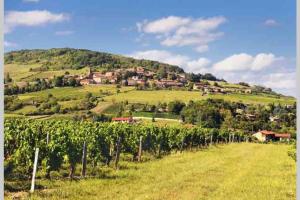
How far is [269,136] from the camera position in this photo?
132 feet

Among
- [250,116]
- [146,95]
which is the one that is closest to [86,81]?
[146,95]

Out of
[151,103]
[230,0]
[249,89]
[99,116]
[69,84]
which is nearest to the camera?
[230,0]

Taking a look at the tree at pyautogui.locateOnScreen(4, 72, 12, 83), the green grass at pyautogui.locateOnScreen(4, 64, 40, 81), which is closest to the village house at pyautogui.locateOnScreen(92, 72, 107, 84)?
the green grass at pyautogui.locateOnScreen(4, 64, 40, 81)

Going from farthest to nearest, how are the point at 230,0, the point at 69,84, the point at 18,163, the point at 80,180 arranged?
the point at 69,84 < the point at 18,163 < the point at 80,180 < the point at 230,0

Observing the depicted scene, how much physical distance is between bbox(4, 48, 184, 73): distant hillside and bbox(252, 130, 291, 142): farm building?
8503 millimetres

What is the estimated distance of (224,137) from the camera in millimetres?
38250

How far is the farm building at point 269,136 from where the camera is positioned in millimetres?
36556

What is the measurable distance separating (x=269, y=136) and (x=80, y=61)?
1623 cm

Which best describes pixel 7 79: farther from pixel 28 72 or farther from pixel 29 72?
pixel 29 72

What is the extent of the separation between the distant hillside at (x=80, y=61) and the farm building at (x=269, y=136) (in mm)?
8503

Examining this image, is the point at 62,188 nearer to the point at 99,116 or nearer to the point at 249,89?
the point at 99,116

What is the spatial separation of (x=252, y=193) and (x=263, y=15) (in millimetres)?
3092

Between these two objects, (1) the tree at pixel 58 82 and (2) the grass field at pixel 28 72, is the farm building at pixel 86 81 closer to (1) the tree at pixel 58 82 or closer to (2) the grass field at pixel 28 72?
(2) the grass field at pixel 28 72

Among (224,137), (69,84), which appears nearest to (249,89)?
(224,137)
